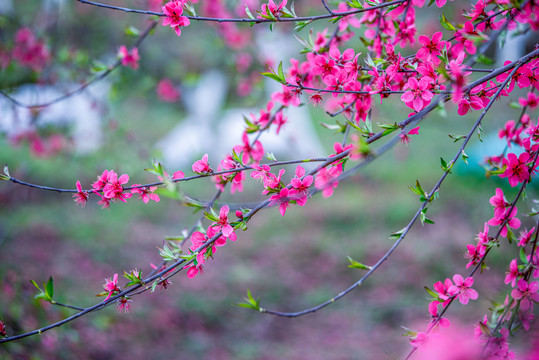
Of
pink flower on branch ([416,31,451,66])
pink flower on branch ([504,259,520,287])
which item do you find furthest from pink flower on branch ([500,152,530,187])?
pink flower on branch ([416,31,451,66])

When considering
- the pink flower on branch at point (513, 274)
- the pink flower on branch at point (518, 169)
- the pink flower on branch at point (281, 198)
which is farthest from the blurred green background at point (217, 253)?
the pink flower on branch at point (281, 198)

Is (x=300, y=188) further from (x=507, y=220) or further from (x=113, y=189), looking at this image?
(x=507, y=220)

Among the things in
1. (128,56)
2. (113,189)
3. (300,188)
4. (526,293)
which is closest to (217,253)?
(128,56)

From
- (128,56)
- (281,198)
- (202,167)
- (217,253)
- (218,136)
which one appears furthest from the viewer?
(218,136)

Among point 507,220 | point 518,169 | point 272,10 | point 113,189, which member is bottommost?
point 507,220

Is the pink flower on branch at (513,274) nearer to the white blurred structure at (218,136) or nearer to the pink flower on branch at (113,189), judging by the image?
the pink flower on branch at (113,189)

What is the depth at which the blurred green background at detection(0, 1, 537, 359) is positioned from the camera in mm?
3113

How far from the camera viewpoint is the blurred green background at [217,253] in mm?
3113

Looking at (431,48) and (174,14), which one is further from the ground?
(174,14)

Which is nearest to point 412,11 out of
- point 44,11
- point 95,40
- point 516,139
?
point 516,139

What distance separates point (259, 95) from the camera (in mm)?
2854

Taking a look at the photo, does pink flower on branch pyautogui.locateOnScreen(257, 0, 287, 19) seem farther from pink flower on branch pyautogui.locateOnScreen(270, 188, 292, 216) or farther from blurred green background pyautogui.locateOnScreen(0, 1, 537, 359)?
blurred green background pyautogui.locateOnScreen(0, 1, 537, 359)

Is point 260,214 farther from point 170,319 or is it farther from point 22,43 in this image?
point 22,43

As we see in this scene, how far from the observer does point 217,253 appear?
520cm
